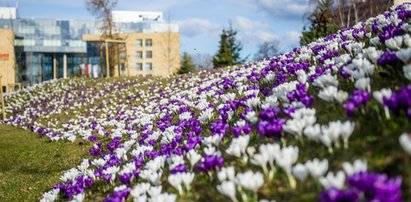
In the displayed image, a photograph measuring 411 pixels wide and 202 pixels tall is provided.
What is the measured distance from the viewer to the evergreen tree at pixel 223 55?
2798 inches

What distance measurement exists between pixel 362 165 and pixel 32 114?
29.0 metres

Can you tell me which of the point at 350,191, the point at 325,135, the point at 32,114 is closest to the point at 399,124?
Result: the point at 325,135

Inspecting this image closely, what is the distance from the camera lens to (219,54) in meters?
72.2

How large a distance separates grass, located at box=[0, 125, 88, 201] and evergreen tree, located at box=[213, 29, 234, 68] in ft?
166

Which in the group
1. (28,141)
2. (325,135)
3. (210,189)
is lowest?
(28,141)

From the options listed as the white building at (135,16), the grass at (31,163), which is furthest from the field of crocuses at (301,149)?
the white building at (135,16)

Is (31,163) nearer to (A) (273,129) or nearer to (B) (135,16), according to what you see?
(A) (273,129)

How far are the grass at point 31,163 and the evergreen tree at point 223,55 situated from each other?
50600 mm

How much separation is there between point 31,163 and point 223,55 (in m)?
57.0

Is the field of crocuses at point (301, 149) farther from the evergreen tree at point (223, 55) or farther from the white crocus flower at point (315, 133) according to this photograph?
the evergreen tree at point (223, 55)

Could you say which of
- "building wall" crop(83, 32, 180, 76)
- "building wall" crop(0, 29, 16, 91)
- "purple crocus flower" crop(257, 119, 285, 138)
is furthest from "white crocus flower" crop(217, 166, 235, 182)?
"building wall" crop(83, 32, 180, 76)

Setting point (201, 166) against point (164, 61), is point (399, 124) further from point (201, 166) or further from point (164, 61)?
point (164, 61)

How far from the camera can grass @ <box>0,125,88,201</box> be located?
39.8 ft

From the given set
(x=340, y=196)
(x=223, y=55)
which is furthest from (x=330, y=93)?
(x=223, y=55)
